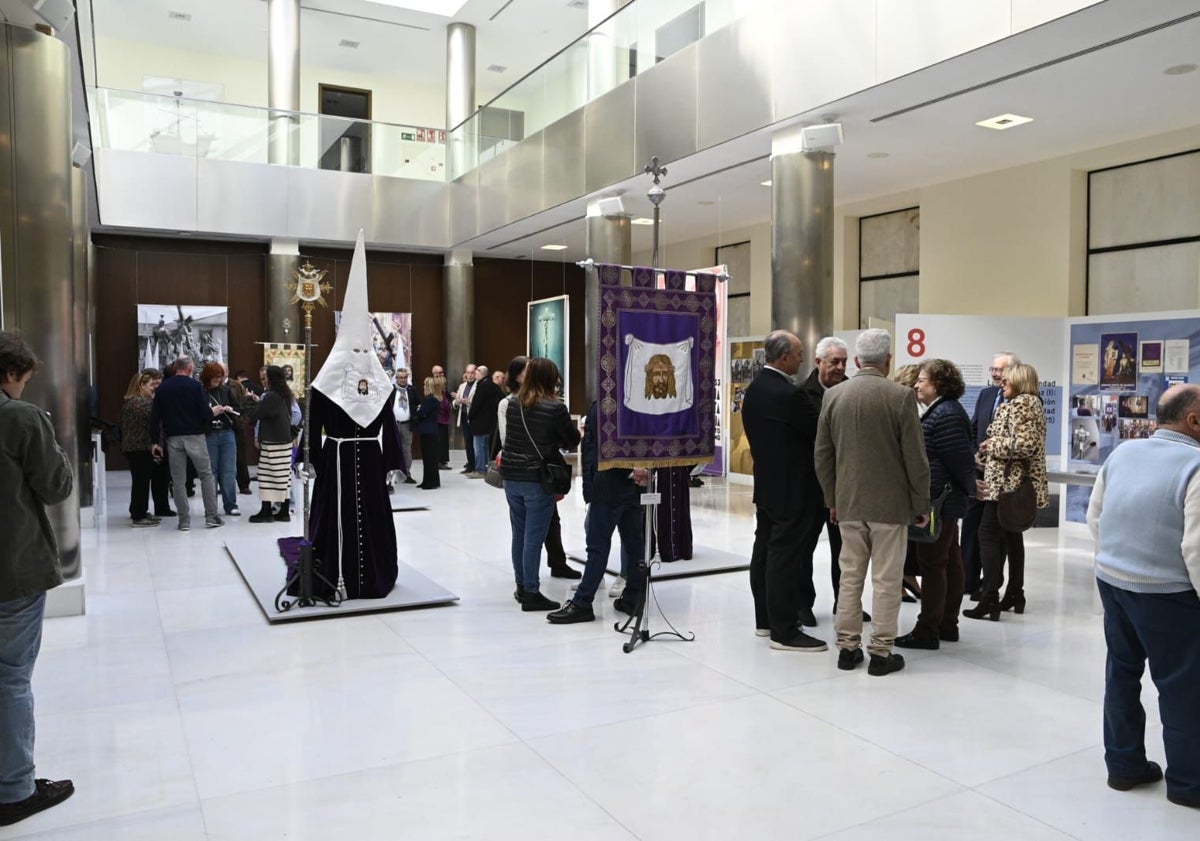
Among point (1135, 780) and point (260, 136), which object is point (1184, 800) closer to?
point (1135, 780)

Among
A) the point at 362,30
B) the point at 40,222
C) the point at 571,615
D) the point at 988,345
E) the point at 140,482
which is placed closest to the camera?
the point at 571,615

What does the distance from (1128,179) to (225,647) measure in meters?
9.86

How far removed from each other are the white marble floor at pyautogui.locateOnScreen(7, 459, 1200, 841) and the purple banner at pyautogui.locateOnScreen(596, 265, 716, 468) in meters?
1.15

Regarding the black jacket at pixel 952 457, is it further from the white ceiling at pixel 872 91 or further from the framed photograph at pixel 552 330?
the framed photograph at pixel 552 330

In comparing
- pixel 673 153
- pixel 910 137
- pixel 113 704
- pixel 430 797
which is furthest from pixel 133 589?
pixel 910 137

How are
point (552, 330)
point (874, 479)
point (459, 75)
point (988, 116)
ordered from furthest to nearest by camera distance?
point (459, 75)
point (552, 330)
point (988, 116)
point (874, 479)

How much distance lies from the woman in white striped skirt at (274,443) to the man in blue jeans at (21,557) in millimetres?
6028

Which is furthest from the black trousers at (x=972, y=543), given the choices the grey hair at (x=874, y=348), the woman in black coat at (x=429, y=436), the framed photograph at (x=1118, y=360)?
the woman in black coat at (x=429, y=436)

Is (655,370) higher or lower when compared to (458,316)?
lower

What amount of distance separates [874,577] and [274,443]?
263 inches

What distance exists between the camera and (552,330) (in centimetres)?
1394

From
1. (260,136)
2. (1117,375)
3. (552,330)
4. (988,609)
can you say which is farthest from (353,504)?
(260,136)

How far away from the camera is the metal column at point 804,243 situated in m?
8.78

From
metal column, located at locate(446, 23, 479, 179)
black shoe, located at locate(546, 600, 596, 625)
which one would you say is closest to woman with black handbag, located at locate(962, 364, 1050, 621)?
black shoe, located at locate(546, 600, 596, 625)
